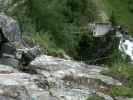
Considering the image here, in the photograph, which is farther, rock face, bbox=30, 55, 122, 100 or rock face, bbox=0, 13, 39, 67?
rock face, bbox=0, 13, 39, 67

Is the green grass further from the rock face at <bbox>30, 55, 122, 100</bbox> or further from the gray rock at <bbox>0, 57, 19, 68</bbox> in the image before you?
the gray rock at <bbox>0, 57, 19, 68</bbox>

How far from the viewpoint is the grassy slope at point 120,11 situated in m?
→ 50.9

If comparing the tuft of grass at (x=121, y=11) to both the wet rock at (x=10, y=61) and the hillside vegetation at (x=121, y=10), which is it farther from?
the wet rock at (x=10, y=61)

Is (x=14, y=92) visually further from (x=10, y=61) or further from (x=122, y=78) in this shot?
(x=122, y=78)

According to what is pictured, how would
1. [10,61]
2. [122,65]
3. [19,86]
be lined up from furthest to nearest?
1. [122,65]
2. [10,61]
3. [19,86]

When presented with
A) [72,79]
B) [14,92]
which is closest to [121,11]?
[72,79]

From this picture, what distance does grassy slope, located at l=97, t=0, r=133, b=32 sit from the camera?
50906 millimetres

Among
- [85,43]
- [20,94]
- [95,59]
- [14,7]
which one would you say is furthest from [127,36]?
[20,94]

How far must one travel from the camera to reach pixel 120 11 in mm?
55094

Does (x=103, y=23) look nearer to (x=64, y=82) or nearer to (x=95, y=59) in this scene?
(x=95, y=59)

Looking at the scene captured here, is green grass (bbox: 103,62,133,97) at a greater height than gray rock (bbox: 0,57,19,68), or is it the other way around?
gray rock (bbox: 0,57,19,68)

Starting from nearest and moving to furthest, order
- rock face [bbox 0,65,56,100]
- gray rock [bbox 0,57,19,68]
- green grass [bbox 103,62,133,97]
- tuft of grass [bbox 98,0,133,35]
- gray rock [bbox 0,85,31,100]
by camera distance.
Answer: gray rock [bbox 0,85,31,100]
rock face [bbox 0,65,56,100]
green grass [bbox 103,62,133,97]
gray rock [bbox 0,57,19,68]
tuft of grass [bbox 98,0,133,35]

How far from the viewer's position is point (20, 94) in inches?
663

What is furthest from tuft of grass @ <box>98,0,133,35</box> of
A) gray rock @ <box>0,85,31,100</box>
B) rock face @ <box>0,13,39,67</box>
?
gray rock @ <box>0,85,31,100</box>
